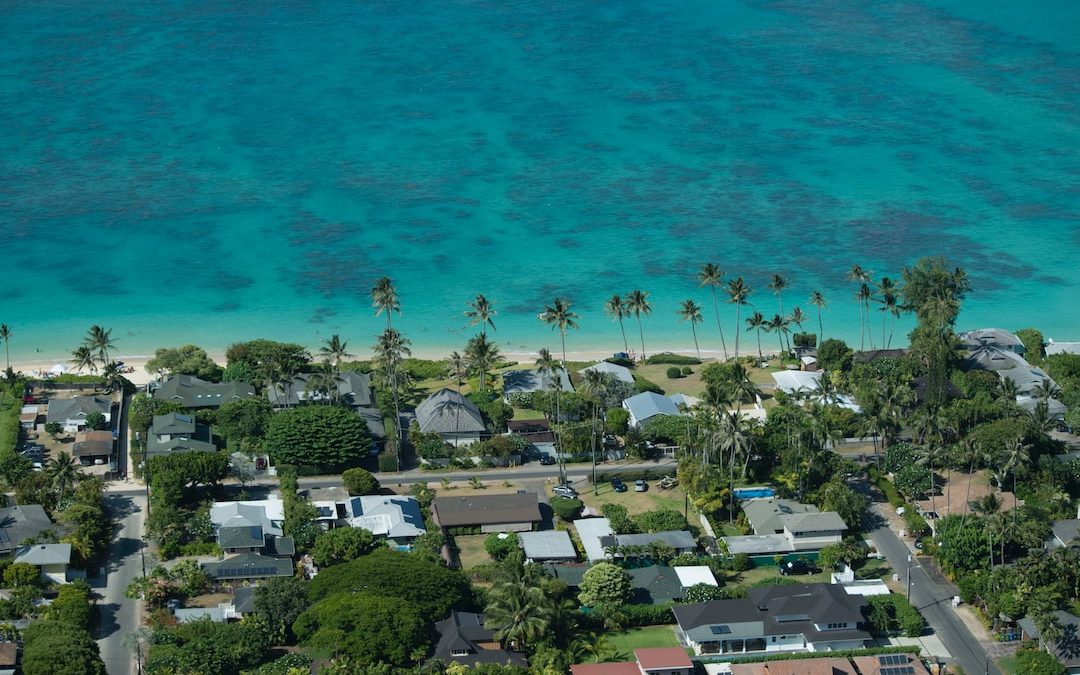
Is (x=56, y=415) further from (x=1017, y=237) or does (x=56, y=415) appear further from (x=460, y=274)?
(x=1017, y=237)

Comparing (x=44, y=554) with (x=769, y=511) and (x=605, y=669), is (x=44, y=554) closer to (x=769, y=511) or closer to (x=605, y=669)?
(x=605, y=669)

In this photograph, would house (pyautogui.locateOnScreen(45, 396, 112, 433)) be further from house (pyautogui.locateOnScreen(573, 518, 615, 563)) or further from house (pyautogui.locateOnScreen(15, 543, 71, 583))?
house (pyautogui.locateOnScreen(573, 518, 615, 563))

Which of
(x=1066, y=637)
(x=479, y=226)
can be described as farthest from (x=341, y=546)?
(x=479, y=226)

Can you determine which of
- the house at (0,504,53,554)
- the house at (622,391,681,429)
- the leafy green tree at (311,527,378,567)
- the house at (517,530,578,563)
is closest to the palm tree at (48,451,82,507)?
the house at (0,504,53,554)

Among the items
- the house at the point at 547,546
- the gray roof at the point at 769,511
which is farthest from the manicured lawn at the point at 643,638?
the gray roof at the point at 769,511

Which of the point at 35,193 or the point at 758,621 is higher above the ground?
the point at 35,193

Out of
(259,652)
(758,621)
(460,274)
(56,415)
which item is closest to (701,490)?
(758,621)

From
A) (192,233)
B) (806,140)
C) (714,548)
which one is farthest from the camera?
(806,140)
